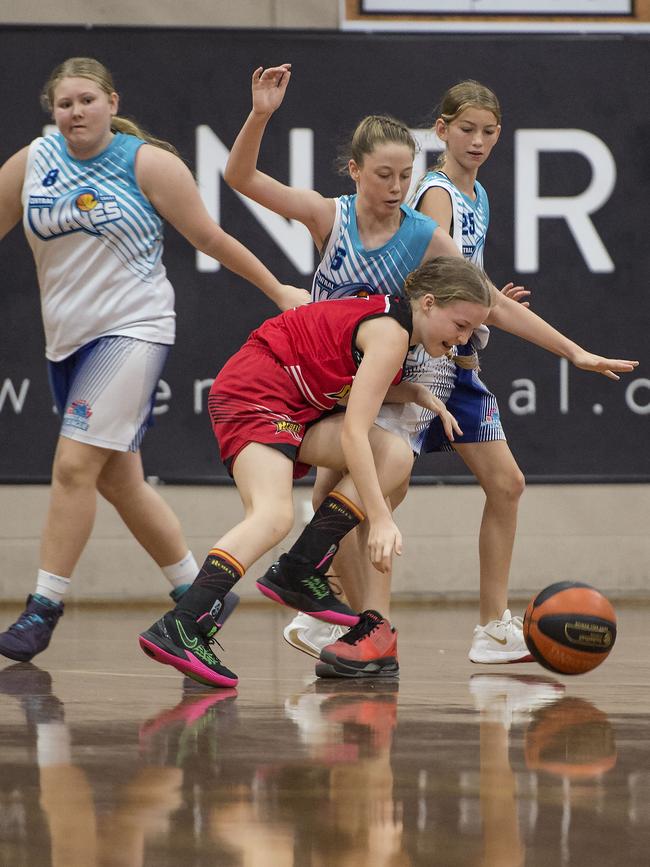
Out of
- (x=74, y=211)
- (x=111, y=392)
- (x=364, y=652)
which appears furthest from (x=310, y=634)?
(x=74, y=211)

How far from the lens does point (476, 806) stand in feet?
7.81

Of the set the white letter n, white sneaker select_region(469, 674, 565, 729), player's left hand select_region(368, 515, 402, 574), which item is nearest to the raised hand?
player's left hand select_region(368, 515, 402, 574)

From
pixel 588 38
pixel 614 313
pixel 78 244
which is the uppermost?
pixel 588 38

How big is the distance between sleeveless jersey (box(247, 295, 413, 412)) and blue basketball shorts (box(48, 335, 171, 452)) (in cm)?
52

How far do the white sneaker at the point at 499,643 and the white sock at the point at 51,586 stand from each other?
1.27 meters

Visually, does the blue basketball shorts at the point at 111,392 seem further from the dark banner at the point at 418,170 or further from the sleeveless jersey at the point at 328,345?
the dark banner at the point at 418,170

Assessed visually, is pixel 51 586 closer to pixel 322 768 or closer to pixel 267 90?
pixel 267 90

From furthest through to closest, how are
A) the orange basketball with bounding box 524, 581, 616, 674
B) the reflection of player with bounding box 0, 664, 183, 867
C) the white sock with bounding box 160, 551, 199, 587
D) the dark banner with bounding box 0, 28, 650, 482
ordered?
the dark banner with bounding box 0, 28, 650, 482 → the white sock with bounding box 160, 551, 199, 587 → the orange basketball with bounding box 524, 581, 616, 674 → the reflection of player with bounding box 0, 664, 183, 867

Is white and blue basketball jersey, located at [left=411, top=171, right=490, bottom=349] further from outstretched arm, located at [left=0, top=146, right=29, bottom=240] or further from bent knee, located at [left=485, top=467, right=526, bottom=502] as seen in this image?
outstretched arm, located at [left=0, top=146, right=29, bottom=240]

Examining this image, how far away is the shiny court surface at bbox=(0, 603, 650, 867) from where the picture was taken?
2135 millimetres

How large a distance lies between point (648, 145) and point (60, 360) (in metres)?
3.41

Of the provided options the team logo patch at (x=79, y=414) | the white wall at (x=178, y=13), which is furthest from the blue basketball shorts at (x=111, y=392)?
the white wall at (x=178, y=13)

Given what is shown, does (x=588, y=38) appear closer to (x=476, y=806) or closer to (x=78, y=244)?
(x=78, y=244)

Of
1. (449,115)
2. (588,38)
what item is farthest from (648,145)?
(449,115)
